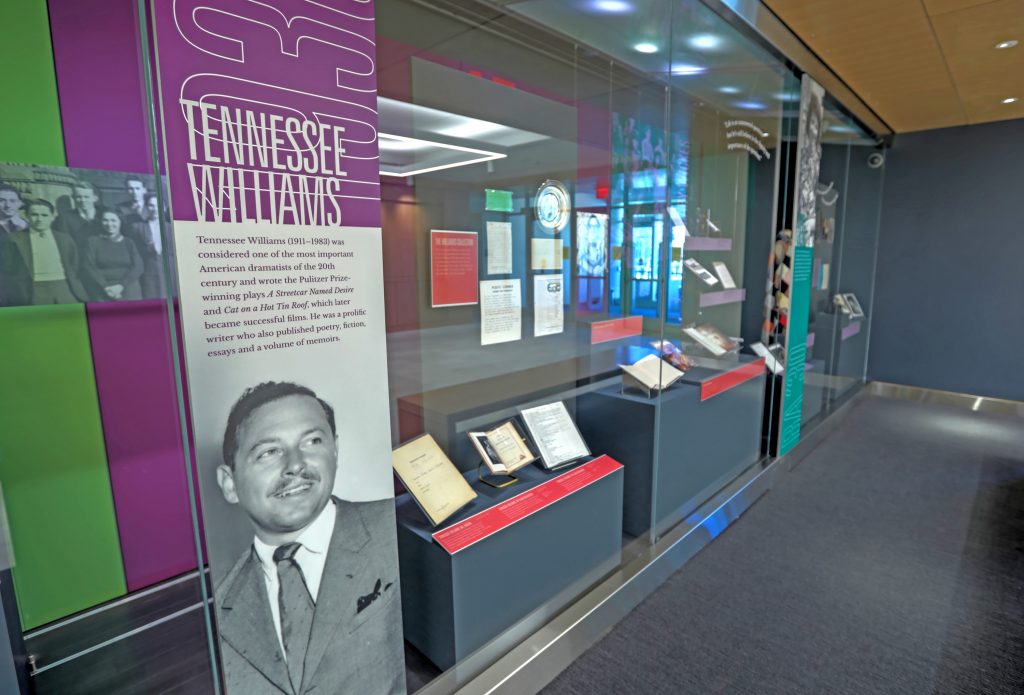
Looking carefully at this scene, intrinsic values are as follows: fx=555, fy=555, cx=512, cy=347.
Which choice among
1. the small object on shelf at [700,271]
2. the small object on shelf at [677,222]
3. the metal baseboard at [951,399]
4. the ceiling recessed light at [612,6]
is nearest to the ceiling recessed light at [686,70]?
the ceiling recessed light at [612,6]

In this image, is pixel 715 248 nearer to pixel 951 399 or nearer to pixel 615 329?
pixel 615 329

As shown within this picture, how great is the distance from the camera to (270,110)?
1.22 metres

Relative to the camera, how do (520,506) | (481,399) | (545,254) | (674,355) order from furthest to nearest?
1. (674,355)
2. (545,254)
3. (481,399)
4. (520,506)

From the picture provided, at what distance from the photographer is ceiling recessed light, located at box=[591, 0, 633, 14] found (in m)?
2.53

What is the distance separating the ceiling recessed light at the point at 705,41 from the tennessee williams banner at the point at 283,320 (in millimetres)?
2156

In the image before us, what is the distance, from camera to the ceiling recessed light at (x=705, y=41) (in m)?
2.91

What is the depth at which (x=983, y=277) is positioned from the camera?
585 cm

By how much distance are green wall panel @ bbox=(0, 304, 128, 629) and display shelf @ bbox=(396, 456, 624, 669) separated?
4.45 ft

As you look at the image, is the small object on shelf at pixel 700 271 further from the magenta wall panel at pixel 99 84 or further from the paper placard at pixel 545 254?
the magenta wall panel at pixel 99 84

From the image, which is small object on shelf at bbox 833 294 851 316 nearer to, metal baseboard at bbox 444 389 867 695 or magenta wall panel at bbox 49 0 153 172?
metal baseboard at bbox 444 389 867 695

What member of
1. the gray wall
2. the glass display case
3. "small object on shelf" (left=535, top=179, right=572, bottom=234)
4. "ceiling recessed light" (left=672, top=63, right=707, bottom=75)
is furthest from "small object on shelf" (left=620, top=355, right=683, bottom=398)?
the gray wall

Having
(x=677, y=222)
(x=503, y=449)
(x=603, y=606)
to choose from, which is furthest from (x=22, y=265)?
(x=677, y=222)

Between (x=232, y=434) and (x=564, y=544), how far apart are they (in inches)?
61.2

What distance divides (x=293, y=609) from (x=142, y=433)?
161 centimetres
